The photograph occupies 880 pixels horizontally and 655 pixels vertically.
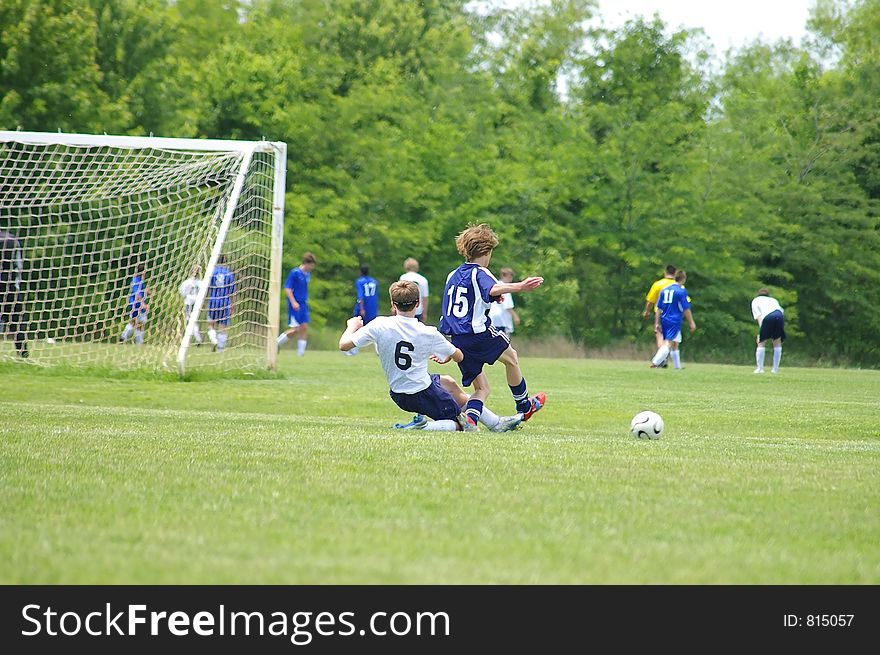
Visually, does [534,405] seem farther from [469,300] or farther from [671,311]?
[671,311]

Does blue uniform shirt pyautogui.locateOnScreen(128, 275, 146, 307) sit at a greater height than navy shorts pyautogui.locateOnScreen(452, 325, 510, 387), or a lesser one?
greater

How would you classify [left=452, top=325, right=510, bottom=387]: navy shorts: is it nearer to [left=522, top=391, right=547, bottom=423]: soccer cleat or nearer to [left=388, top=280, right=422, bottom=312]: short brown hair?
[left=522, top=391, right=547, bottom=423]: soccer cleat

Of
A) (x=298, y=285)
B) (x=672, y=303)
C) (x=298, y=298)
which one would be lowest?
(x=298, y=298)

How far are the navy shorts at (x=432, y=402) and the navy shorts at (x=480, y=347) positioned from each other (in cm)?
37

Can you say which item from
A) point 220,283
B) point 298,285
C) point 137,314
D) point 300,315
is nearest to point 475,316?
point 137,314

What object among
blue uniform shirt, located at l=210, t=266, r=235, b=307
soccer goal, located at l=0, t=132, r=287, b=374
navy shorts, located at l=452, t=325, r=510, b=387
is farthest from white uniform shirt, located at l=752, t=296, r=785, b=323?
navy shorts, located at l=452, t=325, r=510, b=387

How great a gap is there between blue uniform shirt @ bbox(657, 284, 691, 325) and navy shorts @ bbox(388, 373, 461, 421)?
51.2 feet

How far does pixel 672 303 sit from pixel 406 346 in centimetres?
1610

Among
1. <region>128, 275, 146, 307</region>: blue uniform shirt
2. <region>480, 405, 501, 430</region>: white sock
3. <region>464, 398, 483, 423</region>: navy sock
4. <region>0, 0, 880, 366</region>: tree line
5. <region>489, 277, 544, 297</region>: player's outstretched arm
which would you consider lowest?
<region>480, 405, 501, 430</region>: white sock

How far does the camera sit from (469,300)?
10.2m

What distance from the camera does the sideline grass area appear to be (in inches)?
165

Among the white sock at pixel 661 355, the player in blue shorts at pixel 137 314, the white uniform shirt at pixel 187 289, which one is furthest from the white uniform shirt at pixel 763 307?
the player in blue shorts at pixel 137 314

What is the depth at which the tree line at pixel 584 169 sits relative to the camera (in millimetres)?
38906

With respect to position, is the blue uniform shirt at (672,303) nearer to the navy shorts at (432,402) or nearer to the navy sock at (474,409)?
the navy sock at (474,409)
